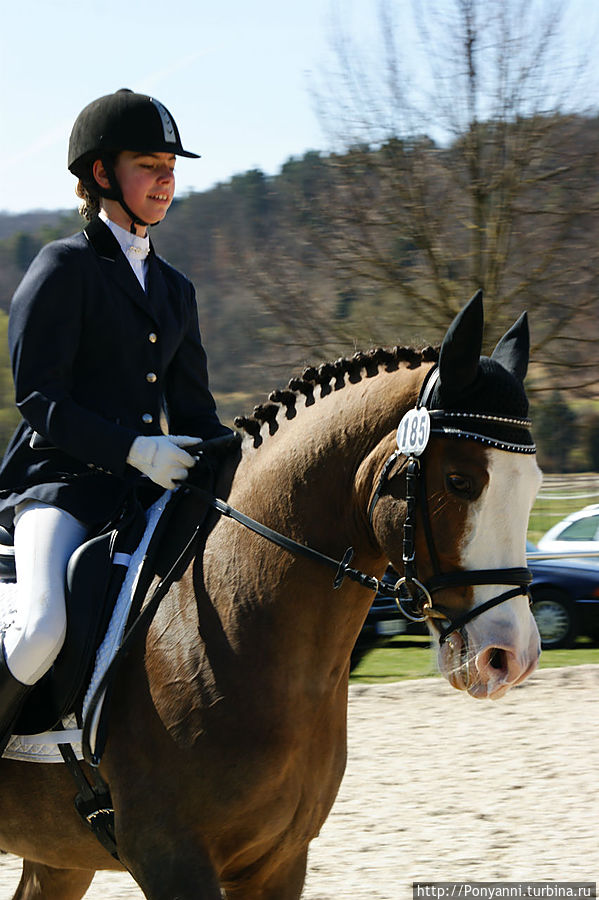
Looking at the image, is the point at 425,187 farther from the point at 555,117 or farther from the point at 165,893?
the point at 165,893

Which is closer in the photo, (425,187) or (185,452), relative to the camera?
(185,452)

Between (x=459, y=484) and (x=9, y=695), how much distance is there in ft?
4.51

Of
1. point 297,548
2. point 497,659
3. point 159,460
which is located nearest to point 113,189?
point 159,460

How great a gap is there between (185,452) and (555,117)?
11126 millimetres

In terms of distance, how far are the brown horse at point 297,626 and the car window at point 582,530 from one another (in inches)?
407

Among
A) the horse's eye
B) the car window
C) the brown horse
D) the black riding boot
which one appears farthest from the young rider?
the car window

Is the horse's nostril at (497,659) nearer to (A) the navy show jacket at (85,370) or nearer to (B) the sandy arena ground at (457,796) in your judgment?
(A) the navy show jacket at (85,370)

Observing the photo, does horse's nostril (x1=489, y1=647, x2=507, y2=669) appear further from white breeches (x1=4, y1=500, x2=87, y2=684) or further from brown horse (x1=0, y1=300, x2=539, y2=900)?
white breeches (x1=4, y1=500, x2=87, y2=684)

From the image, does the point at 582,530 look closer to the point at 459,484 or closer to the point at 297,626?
the point at 297,626

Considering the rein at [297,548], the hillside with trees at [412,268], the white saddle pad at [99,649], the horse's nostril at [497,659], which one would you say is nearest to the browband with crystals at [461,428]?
the rein at [297,548]

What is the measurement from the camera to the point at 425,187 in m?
13.3

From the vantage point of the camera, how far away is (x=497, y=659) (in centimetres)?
262

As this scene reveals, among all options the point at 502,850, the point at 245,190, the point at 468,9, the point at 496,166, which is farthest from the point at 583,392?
the point at 245,190

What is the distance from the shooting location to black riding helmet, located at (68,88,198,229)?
327 cm
